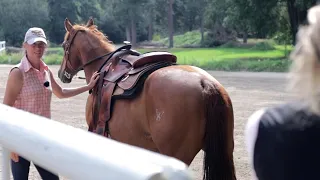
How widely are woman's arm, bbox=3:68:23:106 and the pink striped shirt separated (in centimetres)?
4

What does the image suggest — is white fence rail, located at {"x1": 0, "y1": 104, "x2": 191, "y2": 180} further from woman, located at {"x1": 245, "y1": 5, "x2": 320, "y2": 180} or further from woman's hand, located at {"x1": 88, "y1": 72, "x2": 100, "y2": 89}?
woman's hand, located at {"x1": 88, "y1": 72, "x2": 100, "y2": 89}

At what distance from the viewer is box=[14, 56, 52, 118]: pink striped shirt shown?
4.86 metres

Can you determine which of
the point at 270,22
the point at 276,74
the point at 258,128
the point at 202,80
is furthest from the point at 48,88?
the point at 270,22

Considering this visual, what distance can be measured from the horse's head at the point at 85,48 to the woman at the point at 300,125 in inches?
204

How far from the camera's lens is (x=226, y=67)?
85.7ft

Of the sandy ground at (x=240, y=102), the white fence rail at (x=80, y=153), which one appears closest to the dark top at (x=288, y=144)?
the white fence rail at (x=80, y=153)

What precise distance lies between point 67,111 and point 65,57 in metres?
6.72

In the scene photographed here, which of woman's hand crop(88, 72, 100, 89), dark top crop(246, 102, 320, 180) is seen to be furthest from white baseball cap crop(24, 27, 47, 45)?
dark top crop(246, 102, 320, 180)

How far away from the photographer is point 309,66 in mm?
1676

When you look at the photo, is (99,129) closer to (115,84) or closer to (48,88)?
(115,84)

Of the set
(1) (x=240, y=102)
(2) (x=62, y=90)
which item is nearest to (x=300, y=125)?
(2) (x=62, y=90)

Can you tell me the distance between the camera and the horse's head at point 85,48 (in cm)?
691

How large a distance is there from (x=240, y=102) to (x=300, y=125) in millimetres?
13505

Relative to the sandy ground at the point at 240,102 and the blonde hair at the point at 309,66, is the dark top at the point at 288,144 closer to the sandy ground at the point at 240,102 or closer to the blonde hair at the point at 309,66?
the blonde hair at the point at 309,66
